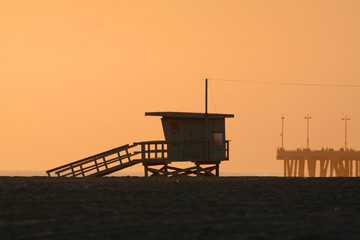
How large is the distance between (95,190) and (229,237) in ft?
33.7

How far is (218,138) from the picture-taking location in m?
45.2

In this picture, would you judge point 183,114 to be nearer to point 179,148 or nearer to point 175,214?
point 179,148

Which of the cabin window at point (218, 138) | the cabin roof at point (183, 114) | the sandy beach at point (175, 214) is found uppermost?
the cabin roof at point (183, 114)

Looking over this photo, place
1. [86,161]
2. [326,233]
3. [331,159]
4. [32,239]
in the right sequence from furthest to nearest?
[331,159] → [86,161] → [326,233] → [32,239]

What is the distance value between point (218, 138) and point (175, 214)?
2882 cm

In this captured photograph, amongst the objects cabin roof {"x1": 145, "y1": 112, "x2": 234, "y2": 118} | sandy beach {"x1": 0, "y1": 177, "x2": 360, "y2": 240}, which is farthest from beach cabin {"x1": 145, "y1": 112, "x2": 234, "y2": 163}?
sandy beach {"x1": 0, "y1": 177, "x2": 360, "y2": 240}

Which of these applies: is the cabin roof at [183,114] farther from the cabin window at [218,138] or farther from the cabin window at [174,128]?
the cabin window at [218,138]

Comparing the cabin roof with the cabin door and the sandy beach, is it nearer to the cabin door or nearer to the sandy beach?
the cabin door

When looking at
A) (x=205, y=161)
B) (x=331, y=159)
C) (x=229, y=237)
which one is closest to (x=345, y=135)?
(x=331, y=159)

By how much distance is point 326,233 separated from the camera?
14.4m

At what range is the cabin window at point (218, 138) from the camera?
148ft

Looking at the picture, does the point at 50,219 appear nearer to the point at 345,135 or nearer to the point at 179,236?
the point at 179,236

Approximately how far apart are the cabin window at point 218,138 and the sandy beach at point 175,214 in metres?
21.5

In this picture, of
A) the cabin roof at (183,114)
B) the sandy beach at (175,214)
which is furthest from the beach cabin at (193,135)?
the sandy beach at (175,214)
